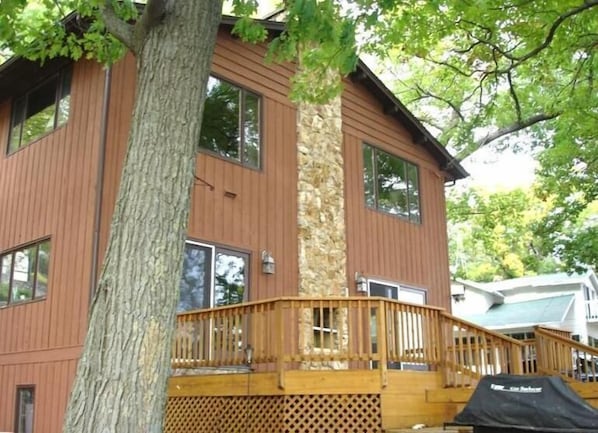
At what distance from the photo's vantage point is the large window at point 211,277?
8.95m

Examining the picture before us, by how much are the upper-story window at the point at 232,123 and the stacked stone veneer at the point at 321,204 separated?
100 centimetres

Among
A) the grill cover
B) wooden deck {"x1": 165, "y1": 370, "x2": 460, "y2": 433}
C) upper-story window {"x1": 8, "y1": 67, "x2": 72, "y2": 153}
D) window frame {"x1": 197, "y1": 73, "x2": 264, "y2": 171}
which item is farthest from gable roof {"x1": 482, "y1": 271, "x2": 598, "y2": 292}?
the grill cover

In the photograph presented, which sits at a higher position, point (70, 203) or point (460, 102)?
point (460, 102)

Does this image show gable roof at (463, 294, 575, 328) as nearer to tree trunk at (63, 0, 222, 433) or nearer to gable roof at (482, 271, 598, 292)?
gable roof at (482, 271, 598, 292)

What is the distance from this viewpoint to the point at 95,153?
28.8 feet

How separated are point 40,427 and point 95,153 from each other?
3.62 m

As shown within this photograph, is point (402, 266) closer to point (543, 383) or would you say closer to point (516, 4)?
point (516, 4)

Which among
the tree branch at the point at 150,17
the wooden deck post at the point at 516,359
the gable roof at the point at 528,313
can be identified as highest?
the tree branch at the point at 150,17

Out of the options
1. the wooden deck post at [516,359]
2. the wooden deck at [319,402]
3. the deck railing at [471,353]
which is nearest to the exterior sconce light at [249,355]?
the wooden deck at [319,402]

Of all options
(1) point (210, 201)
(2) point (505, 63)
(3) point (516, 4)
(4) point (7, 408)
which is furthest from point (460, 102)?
(4) point (7, 408)

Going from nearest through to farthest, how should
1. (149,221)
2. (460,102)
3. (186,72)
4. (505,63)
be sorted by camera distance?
(149,221) → (186,72) → (505,63) → (460,102)

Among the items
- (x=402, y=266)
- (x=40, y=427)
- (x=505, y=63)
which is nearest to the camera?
(x=40, y=427)

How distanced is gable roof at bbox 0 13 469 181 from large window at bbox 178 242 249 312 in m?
3.42

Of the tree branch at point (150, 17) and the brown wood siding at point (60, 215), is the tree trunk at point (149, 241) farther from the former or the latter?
the brown wood siding at point (60, 215)
